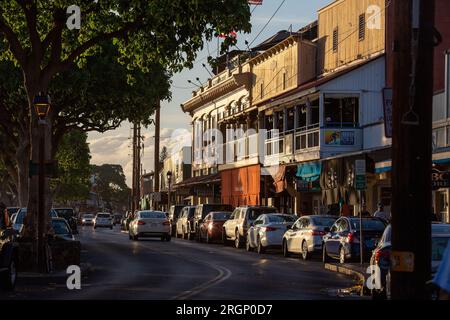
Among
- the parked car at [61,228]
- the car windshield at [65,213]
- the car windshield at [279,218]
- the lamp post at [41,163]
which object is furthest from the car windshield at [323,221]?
the car windshield at [65,213]

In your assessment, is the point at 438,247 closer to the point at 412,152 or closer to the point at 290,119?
the point at 412,152

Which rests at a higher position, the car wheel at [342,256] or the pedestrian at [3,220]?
the pedestrian at [3,220]

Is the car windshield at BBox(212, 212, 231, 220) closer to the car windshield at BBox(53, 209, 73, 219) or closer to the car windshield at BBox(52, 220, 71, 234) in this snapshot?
the car windshield at BBox(52, 220, 71, 234)

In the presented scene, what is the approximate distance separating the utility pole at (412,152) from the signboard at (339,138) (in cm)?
3584

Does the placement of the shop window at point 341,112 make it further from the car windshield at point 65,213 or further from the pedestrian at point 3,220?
the pedestrian at point 3,220

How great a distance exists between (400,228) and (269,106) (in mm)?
45034

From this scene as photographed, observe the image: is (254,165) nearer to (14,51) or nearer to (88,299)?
(14,51)

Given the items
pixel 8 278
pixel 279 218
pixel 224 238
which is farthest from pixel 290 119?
pixel 8 278

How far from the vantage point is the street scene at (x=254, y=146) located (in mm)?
9758

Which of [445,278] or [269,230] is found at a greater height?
[445,278]

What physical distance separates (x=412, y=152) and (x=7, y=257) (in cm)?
1154

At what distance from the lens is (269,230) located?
37875 mm
